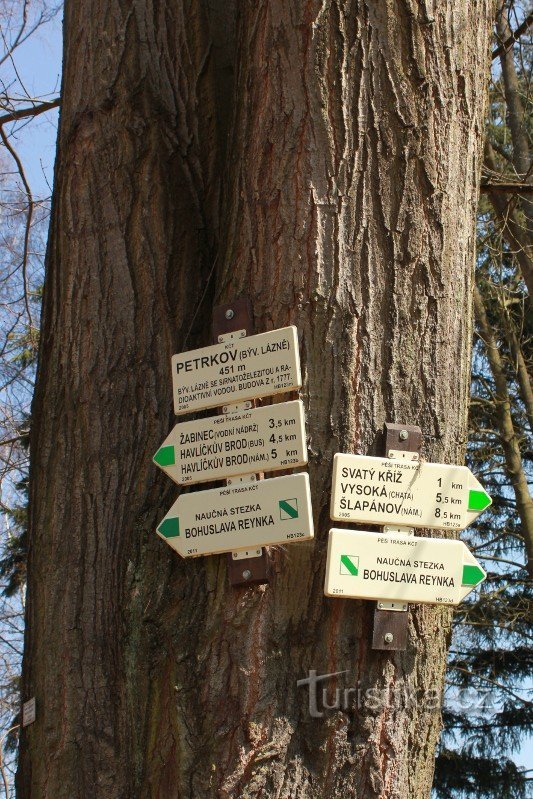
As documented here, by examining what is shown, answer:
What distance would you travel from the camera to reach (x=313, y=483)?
7.65 feet

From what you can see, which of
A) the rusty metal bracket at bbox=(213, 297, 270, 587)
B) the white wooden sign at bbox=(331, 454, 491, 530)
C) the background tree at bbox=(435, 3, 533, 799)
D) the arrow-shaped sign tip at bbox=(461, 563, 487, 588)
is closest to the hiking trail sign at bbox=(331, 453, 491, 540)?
the white wooden sign at bbox=(331, 454, 491, 530)

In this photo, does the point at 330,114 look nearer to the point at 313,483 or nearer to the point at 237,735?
the point at 313,483

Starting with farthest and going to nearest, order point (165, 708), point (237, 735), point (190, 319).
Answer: point (190, 319), point (165, 708), point (237, 735)

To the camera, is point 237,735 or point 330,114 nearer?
point 237,735

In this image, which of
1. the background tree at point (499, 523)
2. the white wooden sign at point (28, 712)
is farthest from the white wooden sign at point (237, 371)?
the background tree at point (499, 523)

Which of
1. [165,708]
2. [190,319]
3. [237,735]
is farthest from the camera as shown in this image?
[190,319]

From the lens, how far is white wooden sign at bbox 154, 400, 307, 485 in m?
2.35

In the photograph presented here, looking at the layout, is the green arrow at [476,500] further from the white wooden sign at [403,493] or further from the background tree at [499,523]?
the background tree at [499,523]

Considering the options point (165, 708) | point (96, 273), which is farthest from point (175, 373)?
point (165, 708)

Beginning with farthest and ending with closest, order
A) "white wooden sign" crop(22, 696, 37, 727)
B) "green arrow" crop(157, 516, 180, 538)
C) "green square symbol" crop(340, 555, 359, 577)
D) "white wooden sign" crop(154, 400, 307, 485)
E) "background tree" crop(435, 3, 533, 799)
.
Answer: "background tree" crop(435, 3, 533, 799) → "white wooden sign" crop(22, 696, 37, 727) → "green arrow" crop(157, 516, 180, 538) → "white wooden sign" crop(154, 400, 307, 485) → "green square symbol" crop(340, 555, 359, 577)

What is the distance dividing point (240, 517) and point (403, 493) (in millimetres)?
392

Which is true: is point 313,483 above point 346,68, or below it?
below

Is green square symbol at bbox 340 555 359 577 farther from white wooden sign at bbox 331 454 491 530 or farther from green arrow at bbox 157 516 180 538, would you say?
green arrow at bbox 157 516 180 538

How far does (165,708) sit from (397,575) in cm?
64
